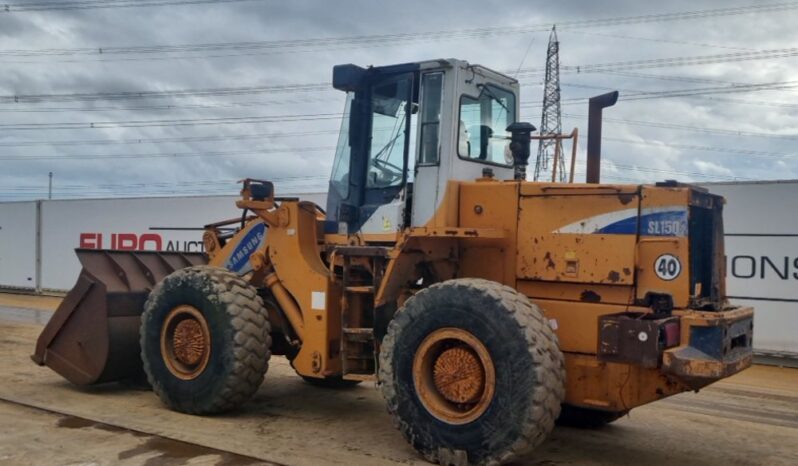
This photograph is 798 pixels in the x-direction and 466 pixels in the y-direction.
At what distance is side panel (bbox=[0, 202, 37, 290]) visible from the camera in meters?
23.1

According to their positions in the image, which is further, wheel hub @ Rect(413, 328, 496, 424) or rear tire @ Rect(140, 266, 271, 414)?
rear tire @ Rect(140, 266, 271, 414)

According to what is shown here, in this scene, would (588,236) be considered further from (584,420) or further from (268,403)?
(268,403)

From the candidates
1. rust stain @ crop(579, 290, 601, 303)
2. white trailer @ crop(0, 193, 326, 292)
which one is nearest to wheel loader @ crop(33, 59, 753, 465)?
rust stain @ crop(579, 290, 601, 303)

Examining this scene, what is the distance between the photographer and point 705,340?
5.43 meters

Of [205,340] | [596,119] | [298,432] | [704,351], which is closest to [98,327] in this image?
[205,340]

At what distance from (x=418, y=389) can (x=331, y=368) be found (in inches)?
57.0

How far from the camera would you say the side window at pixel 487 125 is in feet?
22.1

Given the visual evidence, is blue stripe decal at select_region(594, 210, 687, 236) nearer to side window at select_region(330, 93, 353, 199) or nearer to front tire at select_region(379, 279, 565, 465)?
front tire at select_region(379, 279, 565, 465)

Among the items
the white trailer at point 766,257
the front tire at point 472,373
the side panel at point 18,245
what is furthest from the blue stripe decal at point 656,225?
the side panel at point 18,245

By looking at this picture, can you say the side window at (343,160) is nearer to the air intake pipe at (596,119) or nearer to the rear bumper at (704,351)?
the air intake pipe at (596,119)

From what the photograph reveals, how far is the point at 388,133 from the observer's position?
274 inches

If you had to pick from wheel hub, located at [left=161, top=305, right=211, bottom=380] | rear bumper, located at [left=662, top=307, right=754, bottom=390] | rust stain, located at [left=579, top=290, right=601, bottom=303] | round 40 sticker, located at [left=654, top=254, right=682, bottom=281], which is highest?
round 40 sticker, located at [left=654, top=254, right=682, bottom=281]

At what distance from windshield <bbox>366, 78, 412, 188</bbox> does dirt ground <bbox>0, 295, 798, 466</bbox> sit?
2.23 metres

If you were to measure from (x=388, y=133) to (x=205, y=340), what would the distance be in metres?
2.48
